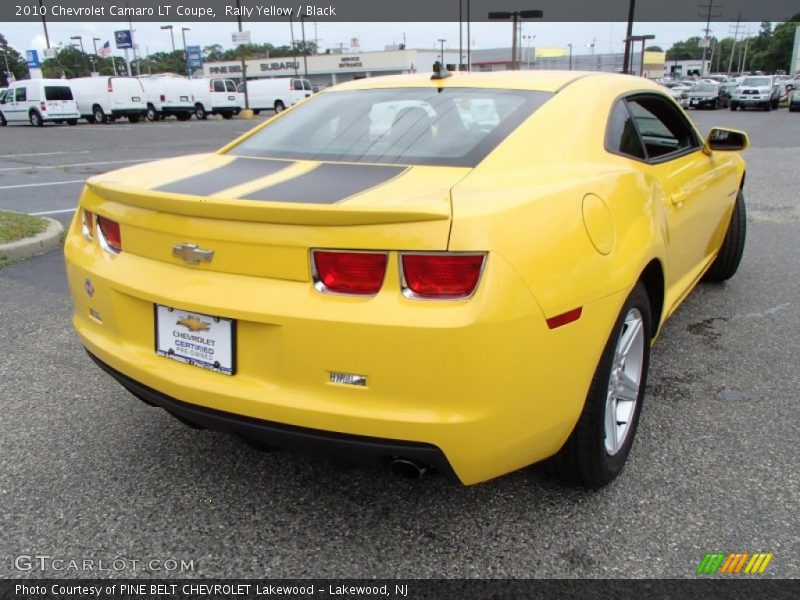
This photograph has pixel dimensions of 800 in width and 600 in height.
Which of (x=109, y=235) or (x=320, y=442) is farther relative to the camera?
(x=109, y=235)

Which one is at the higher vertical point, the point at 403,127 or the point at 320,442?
the point at 403,127

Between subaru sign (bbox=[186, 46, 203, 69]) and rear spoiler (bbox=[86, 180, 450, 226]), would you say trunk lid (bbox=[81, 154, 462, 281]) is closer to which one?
rear spoiler (bbox=[86, 180, 450, 226])

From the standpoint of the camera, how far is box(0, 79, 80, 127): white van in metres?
27.4

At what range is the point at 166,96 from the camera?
32.8 meters

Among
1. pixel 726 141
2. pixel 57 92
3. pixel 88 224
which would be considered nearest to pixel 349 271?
pixel 88 224

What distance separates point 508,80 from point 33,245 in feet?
16.1

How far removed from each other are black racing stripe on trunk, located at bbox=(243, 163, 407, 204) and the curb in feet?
15.0

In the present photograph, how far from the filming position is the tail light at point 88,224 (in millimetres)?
2496

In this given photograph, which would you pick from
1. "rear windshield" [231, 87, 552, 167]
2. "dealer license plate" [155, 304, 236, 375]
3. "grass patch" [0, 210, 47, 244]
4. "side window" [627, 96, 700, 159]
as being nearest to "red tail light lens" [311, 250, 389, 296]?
"dealer license plate" [155, 304, 236, 375]

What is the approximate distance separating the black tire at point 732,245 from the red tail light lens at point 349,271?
3.60 metres

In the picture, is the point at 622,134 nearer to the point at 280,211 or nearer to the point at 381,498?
the point at 280,211

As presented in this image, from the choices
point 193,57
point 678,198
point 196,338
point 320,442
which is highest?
point 193,57

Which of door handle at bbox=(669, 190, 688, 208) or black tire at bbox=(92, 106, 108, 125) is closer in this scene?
door handle at bbox=(669, 190, 688, 208)

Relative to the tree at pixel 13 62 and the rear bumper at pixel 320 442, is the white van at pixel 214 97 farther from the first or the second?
the tree at pixel 13 62
